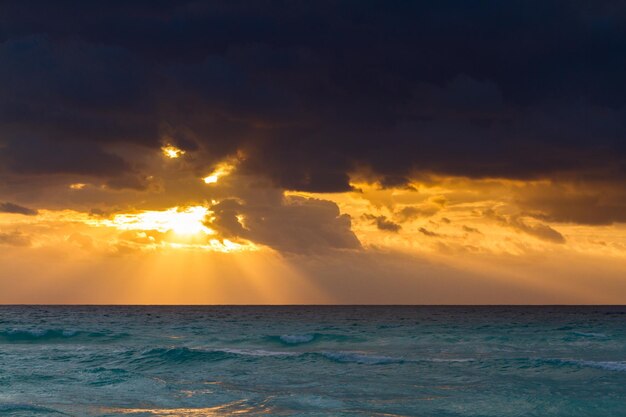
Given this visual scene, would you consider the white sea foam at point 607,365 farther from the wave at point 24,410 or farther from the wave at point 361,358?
the wave at point 24,410

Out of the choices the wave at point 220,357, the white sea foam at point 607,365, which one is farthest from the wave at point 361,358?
the white sea foam at point 607,365

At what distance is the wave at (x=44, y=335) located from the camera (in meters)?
67.0

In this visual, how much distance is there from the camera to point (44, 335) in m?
68.6

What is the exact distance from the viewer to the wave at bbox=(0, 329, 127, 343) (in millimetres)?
67000

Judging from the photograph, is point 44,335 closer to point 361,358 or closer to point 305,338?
point 305,338

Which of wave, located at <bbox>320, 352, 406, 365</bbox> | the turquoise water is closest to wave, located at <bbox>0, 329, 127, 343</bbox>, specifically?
the turquoise water

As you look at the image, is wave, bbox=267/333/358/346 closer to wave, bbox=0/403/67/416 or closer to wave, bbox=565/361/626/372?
wave, bbox=565/361/626/372

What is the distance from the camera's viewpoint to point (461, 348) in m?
54.0

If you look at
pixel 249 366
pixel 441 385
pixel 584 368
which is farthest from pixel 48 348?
pixel 584 368

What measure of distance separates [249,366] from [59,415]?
18.5 metres

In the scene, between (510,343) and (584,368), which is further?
(510,343)

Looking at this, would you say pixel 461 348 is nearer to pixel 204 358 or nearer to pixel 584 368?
pixel 584 368

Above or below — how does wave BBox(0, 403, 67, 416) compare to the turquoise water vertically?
below

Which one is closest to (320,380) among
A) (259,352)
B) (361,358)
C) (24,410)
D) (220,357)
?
(361,358)
